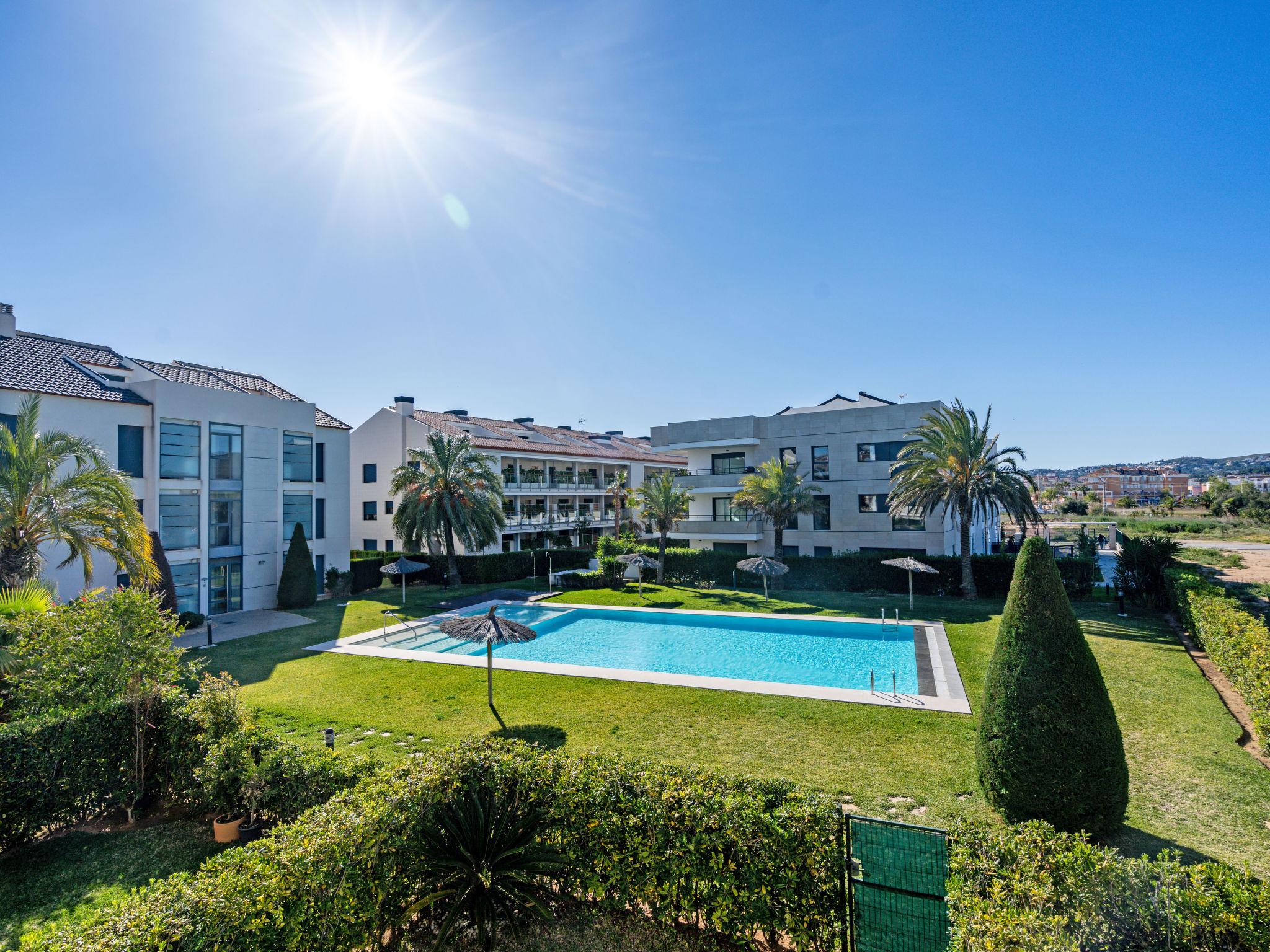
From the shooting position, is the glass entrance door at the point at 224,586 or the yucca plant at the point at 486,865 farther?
the glass entrance door at the point at 224,586

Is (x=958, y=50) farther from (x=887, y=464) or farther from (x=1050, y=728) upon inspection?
(x=887, y=464)

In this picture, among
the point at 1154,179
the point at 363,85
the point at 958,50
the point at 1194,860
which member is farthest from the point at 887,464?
the point at 363,85

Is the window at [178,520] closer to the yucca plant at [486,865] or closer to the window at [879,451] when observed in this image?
the yucca plant at [486,865]

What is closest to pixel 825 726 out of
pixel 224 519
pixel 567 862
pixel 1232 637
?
pixel 567 862

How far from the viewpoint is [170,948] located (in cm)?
420

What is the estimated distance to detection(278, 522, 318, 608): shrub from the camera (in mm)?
25469

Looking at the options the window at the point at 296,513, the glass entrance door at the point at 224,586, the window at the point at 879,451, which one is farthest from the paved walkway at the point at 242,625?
the window at the point at 879,451

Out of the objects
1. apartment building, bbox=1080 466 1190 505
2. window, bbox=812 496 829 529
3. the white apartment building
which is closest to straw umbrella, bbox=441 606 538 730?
the white apartment building

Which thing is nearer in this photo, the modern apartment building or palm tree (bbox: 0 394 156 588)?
palm tree (bbox: 0 394 156 588)

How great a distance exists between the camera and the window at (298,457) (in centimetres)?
2720

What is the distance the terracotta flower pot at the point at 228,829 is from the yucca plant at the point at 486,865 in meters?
3.36

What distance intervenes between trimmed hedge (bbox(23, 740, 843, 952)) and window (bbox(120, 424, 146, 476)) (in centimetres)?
2132

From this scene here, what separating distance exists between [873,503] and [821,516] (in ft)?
9.13

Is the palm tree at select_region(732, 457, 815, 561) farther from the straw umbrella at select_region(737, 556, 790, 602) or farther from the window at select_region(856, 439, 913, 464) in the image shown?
the straw umbrella at select_region(737, 556, 790, 602)
